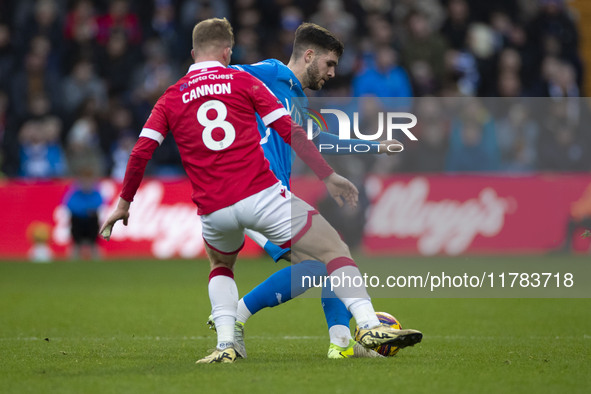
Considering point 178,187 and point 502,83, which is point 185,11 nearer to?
point 178,187

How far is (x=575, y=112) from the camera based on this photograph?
1622 centimetres

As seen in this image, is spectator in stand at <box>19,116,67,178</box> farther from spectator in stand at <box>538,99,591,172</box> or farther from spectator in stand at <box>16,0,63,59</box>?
spectator in stand at <box>538,99,591,172</box>

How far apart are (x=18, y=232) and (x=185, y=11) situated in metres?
5.47

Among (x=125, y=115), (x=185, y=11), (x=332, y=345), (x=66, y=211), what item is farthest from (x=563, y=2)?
(x=332, y=345)

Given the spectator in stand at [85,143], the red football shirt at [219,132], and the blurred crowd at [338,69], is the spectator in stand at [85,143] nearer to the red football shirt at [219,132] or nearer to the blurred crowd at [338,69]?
the blurred crowd at [338,69]

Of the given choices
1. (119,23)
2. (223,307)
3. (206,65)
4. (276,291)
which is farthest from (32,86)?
(223,307)

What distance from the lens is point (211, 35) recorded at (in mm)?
5980

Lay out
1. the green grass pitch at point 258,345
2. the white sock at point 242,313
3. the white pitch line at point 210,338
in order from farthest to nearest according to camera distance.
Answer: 1. the white pitch line at point 210,338
2. the white sock at point 242,313
3. the green grass pitch at point 258,345

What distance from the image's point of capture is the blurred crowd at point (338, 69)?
15641 millimetres

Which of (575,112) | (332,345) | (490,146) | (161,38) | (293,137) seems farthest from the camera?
(161,38)

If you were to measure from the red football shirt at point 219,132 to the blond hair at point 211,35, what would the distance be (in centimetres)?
19

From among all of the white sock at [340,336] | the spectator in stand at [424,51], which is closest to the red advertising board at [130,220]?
the spectator in stand at [424,51]

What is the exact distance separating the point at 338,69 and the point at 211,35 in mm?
11239

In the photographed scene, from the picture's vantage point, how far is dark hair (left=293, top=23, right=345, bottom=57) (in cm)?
658
